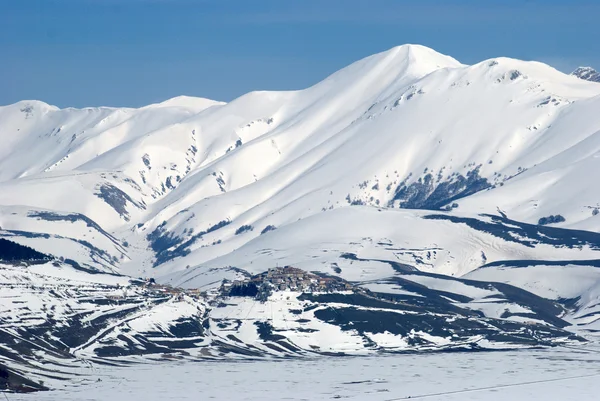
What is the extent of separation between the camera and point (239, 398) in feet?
654

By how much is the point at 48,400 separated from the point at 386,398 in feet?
139

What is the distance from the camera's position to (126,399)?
196 metres

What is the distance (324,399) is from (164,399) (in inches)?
797

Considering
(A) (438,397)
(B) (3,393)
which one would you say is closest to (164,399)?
(B) (3,393)

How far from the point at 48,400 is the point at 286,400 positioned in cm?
2960

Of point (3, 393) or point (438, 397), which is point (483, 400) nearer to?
point (438, 397)

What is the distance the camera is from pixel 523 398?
19750 centimetres

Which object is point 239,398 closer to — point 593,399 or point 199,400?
point 199,400

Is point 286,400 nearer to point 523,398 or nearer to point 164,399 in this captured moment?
point 164,399

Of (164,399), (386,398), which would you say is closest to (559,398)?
(386,398)

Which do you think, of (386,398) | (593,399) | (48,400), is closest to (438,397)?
(386,398)

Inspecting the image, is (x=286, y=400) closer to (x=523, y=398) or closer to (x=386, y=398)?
(x=386, y=398)

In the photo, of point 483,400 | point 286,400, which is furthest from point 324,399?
point 483,400

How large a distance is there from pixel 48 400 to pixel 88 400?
5001 millimetres
